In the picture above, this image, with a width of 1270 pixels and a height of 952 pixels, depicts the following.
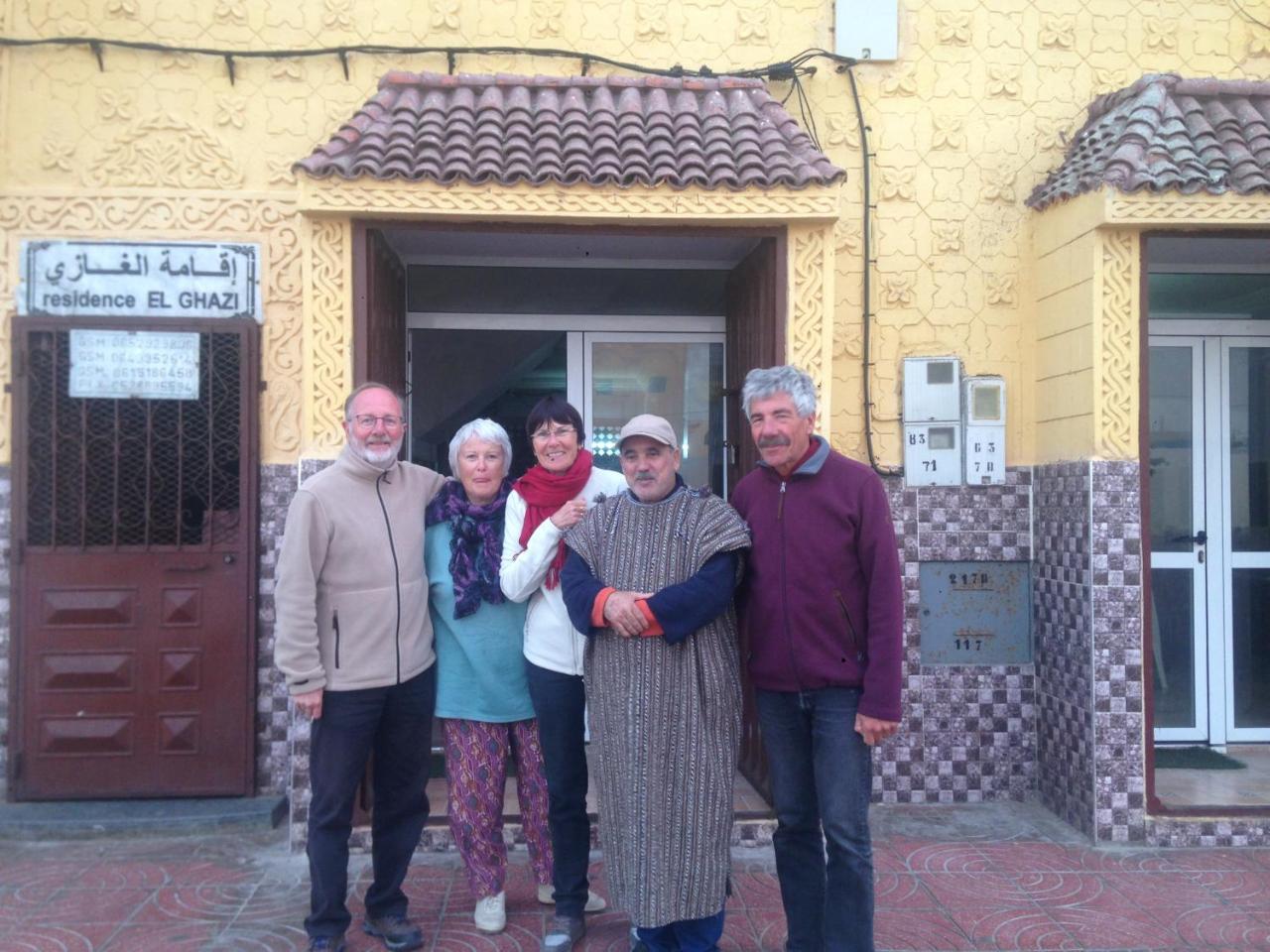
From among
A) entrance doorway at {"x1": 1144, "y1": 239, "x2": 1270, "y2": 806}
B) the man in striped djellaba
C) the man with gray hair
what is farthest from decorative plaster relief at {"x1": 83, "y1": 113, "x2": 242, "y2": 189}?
entrance doorway at {"x1": 1144, "y1": 239, "x2": 1270, "y2": 806}

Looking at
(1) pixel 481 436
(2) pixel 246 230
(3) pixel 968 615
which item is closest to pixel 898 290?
(3) pixel 968 615

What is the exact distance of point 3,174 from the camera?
16.3 feet

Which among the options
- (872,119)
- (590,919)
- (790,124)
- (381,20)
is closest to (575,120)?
(790,124)

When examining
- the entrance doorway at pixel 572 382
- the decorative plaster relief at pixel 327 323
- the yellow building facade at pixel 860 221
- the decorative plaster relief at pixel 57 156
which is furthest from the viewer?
the entrance doorway at pixel 572 382

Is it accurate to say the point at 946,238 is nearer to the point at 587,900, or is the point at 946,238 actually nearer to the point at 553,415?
the point at 553,415

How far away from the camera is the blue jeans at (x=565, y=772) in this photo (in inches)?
141

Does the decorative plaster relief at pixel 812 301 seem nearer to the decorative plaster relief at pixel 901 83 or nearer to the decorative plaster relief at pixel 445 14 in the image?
the decorative plaster relief at pixel 901 83

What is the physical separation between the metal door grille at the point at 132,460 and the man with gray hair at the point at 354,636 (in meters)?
1.65

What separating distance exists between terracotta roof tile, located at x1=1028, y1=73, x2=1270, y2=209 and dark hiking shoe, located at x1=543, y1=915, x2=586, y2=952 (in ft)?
11.9

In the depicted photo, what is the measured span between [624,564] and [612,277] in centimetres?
258

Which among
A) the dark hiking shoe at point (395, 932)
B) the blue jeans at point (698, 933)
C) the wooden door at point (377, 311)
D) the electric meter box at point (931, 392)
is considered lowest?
the dark hiking shoe at point (395, 932)

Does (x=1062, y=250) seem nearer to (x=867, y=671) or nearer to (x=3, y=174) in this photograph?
(x=867, y=671)

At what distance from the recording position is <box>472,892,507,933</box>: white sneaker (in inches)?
149

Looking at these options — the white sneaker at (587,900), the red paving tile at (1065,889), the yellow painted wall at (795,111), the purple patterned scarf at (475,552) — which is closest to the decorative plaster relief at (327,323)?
the yellow painted wall at (795,111)
